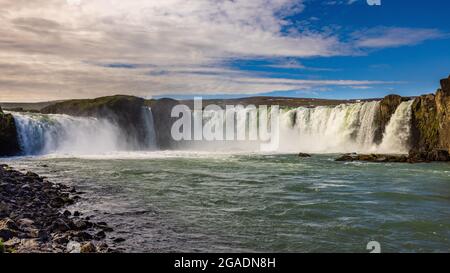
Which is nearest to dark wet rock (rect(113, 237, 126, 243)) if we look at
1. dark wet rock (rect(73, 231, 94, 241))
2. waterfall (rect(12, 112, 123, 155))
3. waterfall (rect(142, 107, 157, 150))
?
dark wet rock (rect(73, 231, 94, 241))

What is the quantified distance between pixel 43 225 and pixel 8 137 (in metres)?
39.2

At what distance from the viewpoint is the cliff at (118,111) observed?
6819 cm

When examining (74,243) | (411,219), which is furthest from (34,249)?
(411,219)

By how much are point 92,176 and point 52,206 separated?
11.3 m

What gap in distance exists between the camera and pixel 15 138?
1838 inches

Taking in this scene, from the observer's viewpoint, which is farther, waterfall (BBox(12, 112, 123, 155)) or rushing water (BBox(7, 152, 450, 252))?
waterfall (BBox(12, 112, 123, 155))

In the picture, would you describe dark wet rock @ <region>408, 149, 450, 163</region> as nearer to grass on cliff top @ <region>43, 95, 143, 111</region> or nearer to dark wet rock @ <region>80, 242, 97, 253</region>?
dark wet rock @ <region>80, 242, 97, 253</region>

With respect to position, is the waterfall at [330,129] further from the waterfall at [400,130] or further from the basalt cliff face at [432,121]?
the basalt cliff face at [432,121]

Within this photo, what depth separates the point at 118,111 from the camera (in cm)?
6912

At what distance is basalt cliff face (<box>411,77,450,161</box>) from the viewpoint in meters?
41.3

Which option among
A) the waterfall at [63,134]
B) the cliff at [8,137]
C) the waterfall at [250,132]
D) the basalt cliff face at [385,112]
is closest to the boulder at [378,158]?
the waterfall at [250,132]

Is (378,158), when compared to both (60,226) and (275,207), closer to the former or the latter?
(275,207)

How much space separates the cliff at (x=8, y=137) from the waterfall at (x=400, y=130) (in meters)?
40.4

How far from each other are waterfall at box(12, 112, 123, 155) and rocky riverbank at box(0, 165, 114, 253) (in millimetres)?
34131
